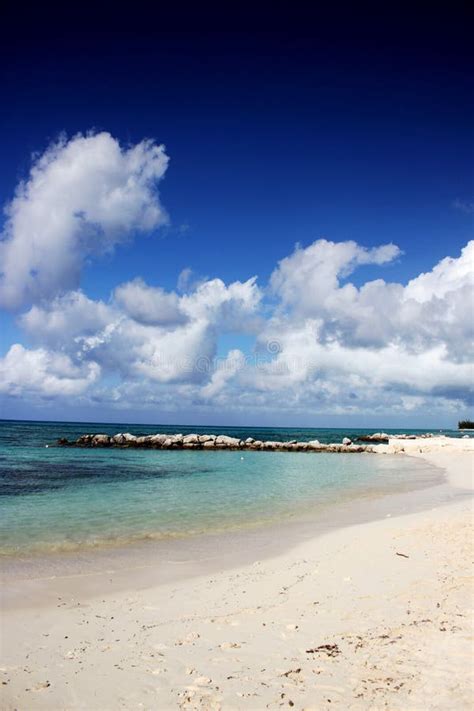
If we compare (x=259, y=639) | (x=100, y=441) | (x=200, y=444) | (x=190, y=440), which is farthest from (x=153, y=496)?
(x=100, y=441)

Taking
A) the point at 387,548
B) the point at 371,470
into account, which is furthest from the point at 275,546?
the point at 371,470

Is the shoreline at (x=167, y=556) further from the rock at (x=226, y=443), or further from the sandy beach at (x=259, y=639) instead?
the rock at (x=226, y=443)

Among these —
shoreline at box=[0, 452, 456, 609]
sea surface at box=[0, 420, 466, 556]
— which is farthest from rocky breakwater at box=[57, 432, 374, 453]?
shoreline at box=[0, 452, 456, 609]

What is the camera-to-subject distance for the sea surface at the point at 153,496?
14906 mm

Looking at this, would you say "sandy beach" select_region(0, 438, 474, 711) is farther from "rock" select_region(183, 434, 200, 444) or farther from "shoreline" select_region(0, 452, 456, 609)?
"rock" select_region(183, 434, 200, 444)

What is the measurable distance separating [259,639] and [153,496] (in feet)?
54.7

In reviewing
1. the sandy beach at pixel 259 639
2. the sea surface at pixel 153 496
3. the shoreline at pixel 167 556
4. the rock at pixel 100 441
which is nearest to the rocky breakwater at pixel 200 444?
the rock at pixel 100 441

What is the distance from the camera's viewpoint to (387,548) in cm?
1247

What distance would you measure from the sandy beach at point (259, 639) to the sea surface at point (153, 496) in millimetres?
4533

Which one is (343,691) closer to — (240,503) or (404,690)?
(404,690)

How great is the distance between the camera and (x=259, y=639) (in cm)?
709

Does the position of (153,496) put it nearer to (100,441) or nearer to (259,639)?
(259,639)

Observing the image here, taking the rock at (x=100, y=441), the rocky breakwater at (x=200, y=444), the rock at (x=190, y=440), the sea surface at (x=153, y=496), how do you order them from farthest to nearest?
the rock at (x=100, y=441) < the rock at (x=190, y=440) < the rocky breakwater at (x=200, y=444) < the sea surface at (x=153, y=496)

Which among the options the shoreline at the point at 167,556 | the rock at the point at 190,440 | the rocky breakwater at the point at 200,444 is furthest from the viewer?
the rock at the point at 190,440
